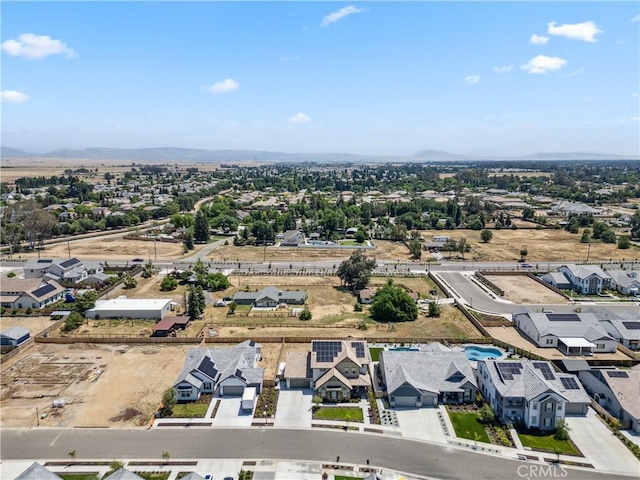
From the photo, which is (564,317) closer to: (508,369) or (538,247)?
(508,369)

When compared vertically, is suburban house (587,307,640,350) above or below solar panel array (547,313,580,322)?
below

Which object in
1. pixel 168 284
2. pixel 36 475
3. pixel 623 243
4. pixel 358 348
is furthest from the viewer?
pixel 623 243

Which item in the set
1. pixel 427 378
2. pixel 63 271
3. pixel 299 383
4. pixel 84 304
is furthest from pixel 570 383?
pixel 63 271

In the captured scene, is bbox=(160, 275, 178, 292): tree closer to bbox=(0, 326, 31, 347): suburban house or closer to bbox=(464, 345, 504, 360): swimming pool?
bbox=(0, 326, 31, 347): suburban house

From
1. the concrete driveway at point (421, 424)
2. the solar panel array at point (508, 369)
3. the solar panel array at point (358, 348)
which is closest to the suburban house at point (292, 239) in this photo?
the solar panel array at point (358, 348)

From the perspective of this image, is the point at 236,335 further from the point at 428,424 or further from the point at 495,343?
the point at 495,343

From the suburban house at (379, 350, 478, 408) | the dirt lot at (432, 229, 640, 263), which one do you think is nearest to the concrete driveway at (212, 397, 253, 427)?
the suburban house at (379, 350, 478, 408)

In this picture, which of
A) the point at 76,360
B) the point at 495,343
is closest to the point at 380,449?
the point at 495,343
